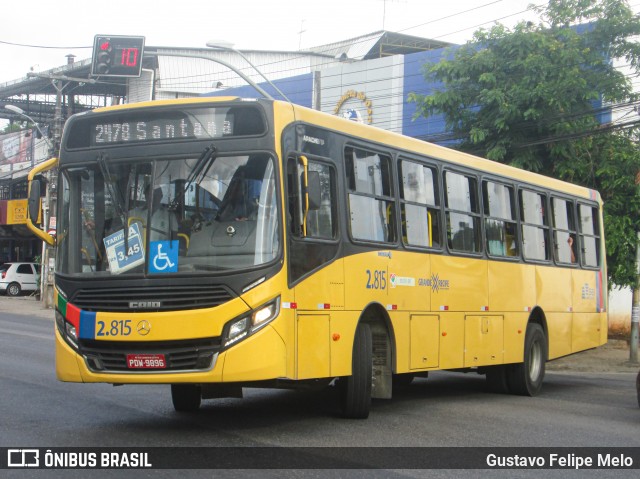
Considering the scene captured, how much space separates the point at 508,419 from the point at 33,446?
5.51 m

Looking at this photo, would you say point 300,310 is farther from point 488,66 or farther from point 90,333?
point 488,66

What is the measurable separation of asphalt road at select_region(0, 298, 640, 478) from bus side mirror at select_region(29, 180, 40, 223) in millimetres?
2093

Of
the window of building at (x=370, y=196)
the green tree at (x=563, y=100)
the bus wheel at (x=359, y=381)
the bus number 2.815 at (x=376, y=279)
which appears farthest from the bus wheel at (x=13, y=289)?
the bus wheel at (x=359, y=381)

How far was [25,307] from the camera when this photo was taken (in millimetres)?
40031

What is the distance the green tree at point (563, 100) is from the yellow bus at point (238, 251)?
10.8 metres

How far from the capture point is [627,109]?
81.8 ft

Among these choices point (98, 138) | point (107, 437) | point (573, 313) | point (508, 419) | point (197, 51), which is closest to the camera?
point (107, 437)

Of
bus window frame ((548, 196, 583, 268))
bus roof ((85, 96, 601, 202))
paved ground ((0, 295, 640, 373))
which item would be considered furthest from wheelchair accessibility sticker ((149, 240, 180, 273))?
paved ground ((0, 295, 640, 373))

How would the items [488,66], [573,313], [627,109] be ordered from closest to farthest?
[573,313] → [488,66] → [627,109]

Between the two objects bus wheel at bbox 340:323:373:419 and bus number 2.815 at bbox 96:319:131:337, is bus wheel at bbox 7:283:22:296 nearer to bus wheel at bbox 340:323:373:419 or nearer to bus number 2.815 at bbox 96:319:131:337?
bus wheel at bbox 340:323:373:419

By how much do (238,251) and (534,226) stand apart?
24.8 feet

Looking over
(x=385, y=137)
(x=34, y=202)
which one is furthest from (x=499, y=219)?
(x=34, y=202)

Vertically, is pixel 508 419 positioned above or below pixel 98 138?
below

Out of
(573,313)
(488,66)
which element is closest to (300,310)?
(573,313)
